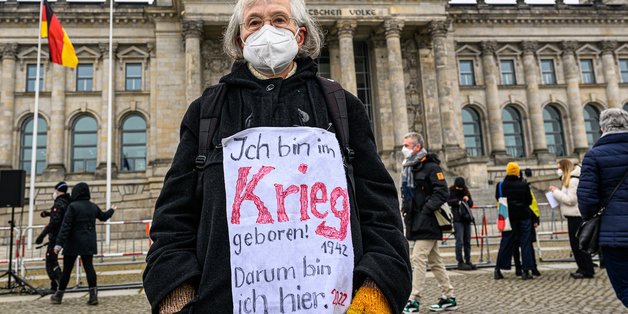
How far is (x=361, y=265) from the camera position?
1.75 meters

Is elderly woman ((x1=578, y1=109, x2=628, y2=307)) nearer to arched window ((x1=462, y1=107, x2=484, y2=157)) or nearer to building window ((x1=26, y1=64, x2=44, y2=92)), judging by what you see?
arched window ((x1=462, y1=107, x2=484, y2=157))

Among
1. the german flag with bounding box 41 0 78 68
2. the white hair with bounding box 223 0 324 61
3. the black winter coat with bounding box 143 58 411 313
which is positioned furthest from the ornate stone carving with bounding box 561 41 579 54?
the black winter coat with bounding box 143 58 411 313

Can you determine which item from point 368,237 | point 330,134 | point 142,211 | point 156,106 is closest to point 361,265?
point 368,237

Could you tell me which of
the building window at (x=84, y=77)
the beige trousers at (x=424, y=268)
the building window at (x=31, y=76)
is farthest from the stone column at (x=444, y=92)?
the building window at (x=31, y=76)

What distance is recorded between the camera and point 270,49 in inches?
77.0

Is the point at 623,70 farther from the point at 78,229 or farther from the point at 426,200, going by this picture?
the point at 78,229

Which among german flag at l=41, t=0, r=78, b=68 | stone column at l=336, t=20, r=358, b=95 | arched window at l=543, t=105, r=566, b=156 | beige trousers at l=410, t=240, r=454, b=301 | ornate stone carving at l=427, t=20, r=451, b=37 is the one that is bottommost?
beige trousers at l=410, t=240, r=454, b=301

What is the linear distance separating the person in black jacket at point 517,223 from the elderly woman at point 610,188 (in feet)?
14.0

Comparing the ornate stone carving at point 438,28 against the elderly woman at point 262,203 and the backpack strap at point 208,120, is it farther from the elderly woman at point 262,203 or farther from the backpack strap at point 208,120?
the backpack strap at point 208,120

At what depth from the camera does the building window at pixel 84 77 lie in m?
30.8

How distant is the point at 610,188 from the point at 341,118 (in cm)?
379

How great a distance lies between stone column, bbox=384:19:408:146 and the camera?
2830 centimetres

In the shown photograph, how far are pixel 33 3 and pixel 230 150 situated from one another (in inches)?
1373

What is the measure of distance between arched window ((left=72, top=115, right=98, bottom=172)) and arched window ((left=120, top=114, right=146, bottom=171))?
5.85 feet
